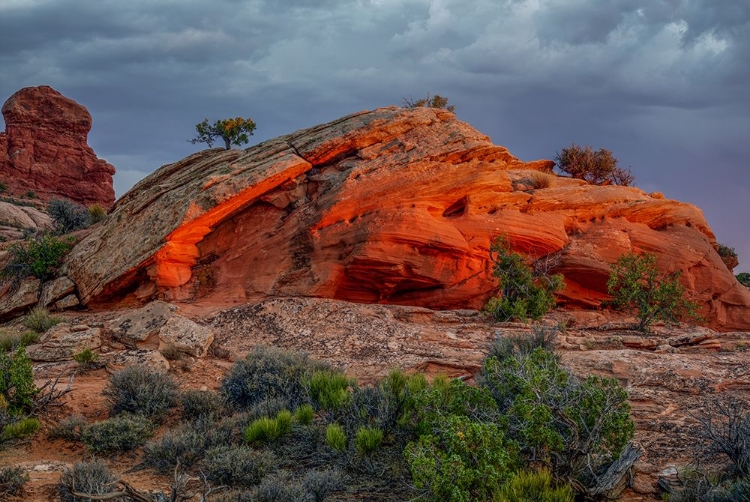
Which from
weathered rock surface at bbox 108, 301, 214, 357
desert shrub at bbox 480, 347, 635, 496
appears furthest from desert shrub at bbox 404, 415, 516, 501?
weathered rock surface at bbox 108, 301, 214, 357

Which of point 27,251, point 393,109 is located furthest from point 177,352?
point 393,109

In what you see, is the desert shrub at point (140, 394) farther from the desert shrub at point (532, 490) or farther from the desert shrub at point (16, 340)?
the desert shrub at point (532, 490)

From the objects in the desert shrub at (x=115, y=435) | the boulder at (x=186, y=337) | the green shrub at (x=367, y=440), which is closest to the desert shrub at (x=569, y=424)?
the green shrub at (x=367, y=440)

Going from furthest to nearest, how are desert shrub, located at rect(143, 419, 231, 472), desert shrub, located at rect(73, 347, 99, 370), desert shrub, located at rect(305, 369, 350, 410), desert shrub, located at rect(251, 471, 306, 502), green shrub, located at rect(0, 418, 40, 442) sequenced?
desert shrub, located at rect(73, 347, 99, 370)
desert shrub, located at rect(305, 369, 350, 410)
green shrub, located at rect(0, 418, 40, 442)
desert shrub, located at rect(143, 419, 231, 472)
desert shrub, located at rect(251, 471, 306, 502)

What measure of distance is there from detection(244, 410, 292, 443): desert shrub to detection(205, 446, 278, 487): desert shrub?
2.25 ft

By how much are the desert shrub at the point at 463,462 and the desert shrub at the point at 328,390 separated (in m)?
2.53

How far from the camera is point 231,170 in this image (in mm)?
18047

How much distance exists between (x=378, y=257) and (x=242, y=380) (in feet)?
26.2

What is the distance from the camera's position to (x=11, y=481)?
21.0 ft

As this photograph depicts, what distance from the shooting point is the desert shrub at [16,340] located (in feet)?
44.7

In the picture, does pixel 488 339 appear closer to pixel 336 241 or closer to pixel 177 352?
pixel 336 241

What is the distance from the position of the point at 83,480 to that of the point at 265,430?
7.83 feet

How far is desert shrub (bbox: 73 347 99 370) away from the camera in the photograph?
39.5 feet

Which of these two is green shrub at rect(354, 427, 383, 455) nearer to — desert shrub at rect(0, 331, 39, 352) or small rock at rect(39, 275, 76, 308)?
desert shrub at rect(0, 331, 39, 352)
